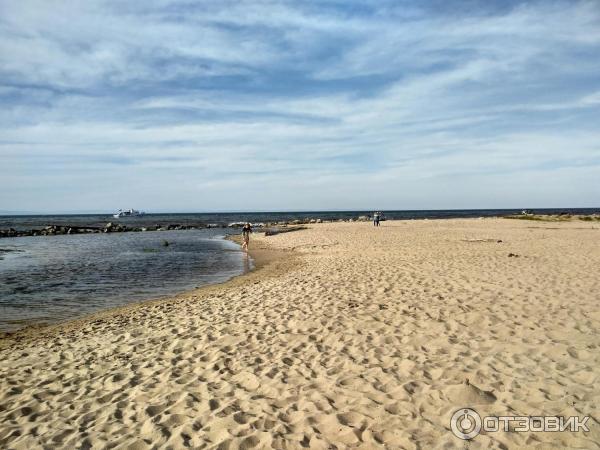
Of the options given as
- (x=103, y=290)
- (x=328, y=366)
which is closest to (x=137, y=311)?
(x=103, y=290)

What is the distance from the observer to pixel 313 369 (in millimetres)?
6406

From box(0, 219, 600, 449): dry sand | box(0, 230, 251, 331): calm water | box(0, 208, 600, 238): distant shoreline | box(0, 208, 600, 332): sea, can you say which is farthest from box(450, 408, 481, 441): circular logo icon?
box(0, 208, 600, 238): distant shoreline

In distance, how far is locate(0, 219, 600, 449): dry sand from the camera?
15.8 ft

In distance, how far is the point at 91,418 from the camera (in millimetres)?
5238

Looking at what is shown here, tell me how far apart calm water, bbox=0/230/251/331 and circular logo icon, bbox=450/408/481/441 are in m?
10.4

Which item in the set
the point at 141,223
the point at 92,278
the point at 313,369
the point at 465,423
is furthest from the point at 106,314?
the point at 141,223

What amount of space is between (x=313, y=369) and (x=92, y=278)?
48.4 ft

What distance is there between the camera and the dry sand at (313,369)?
4812mm

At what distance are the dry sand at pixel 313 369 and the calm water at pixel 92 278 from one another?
238cm

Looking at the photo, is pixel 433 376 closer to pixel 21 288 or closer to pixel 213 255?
pixel 21 288

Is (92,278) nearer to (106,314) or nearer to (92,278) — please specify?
(92,278)

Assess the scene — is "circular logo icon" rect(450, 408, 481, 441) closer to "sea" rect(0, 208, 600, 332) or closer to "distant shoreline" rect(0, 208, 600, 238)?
"sea" rect(0, 208, 600, 332)

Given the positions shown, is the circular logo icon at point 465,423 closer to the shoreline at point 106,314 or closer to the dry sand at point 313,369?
the dry sand at point 313,369

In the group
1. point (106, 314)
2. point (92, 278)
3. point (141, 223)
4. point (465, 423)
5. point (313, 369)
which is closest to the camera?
point (465, 423)
